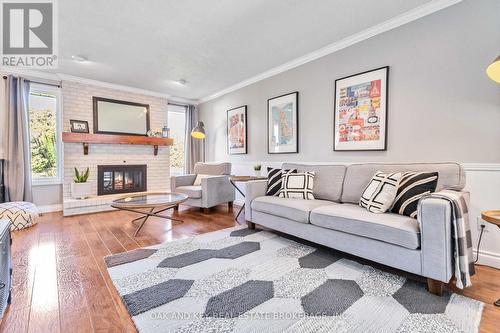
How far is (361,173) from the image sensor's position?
2428 mm

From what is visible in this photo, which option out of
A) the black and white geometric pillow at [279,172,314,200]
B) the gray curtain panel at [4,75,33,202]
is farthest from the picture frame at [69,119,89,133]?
the black and white geometric pillow at [279,172,314,200]

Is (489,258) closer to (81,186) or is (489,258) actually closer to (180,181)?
(180,181)

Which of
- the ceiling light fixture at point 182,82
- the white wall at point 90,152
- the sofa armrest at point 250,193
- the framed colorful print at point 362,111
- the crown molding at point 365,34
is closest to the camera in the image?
the crown molding at point 365,34

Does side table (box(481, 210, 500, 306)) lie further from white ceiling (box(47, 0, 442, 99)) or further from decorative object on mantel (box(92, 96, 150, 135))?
decorative object on mantel (box(92, 96, 150, 135))

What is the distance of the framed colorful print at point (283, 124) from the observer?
11.5 ft

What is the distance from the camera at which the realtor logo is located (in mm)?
2258

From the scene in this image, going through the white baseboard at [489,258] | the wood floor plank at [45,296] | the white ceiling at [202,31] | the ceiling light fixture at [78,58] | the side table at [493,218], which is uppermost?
the white ceiling at [202,31]

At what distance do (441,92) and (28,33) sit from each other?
4.38 metres

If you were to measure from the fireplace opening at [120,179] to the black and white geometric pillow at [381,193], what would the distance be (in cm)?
427

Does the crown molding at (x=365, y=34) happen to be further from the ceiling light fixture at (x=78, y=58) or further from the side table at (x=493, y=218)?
the ceiling light fixture at (x=78, y=58)

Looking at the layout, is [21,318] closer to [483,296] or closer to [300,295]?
[300,295]

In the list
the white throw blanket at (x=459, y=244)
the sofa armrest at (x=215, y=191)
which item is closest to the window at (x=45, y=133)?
the sofa armrest at (x=215, y=191)

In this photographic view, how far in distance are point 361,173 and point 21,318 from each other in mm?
2800

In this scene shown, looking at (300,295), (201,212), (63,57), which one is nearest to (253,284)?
(300,295)
